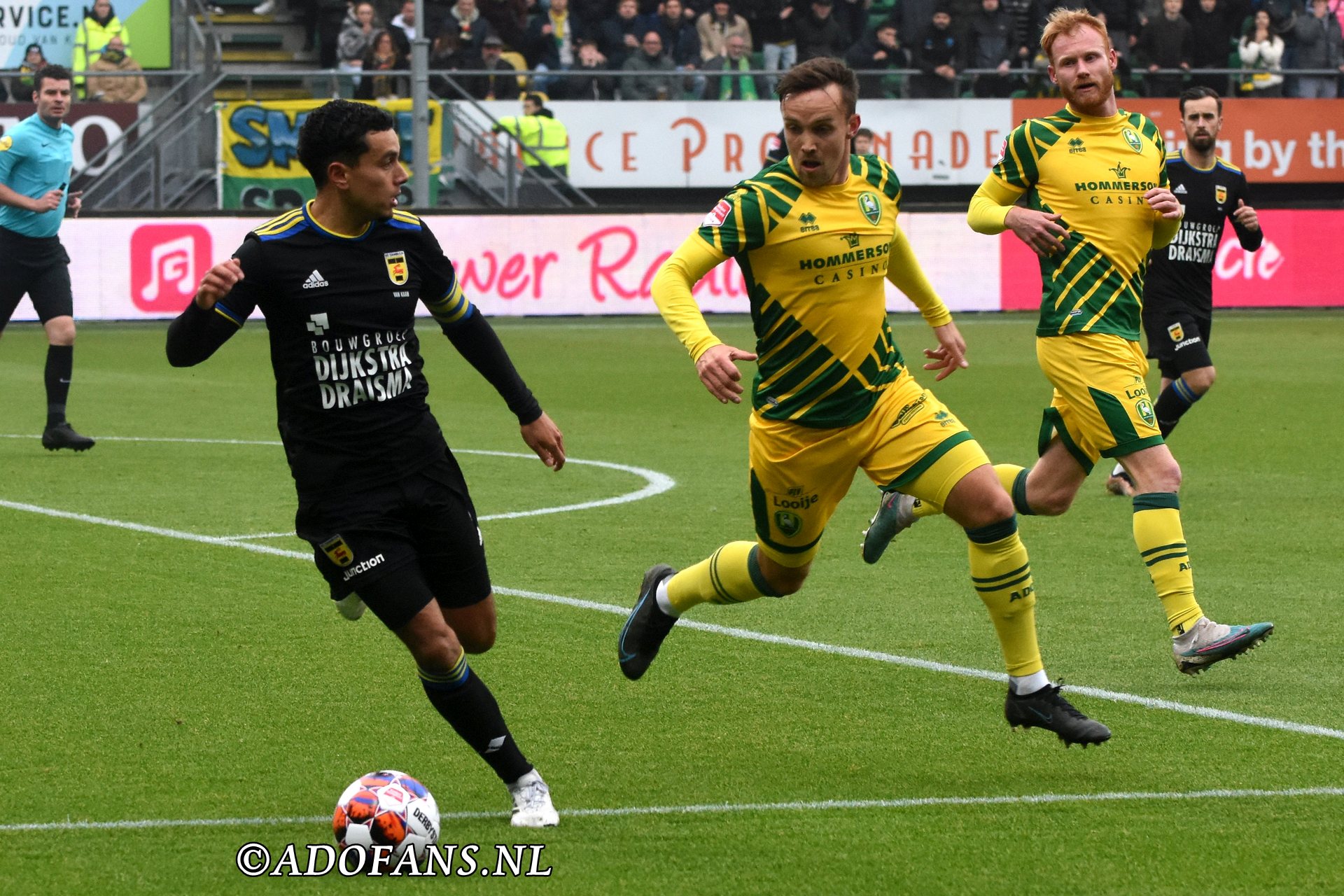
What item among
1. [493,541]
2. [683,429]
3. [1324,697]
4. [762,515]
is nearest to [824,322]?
[762,515]

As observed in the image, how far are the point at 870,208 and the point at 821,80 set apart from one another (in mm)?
446

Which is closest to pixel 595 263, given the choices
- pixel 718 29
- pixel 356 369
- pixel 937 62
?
pixel 718 29

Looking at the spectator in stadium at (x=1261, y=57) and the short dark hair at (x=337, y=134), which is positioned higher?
the short dark hair at (x=337, y=134)

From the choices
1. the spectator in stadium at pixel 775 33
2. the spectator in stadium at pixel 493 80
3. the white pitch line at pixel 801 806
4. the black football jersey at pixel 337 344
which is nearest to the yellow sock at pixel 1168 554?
the white pitch line at pixel 801 806

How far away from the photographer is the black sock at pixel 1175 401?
11193mm

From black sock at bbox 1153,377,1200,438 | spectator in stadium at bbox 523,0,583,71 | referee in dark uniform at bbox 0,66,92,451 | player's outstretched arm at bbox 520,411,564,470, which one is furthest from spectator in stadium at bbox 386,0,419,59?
player's outstretched arm at bbox 520,411,564,470

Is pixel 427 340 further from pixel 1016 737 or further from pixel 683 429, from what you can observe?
pixel 1016 737

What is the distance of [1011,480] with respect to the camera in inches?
322

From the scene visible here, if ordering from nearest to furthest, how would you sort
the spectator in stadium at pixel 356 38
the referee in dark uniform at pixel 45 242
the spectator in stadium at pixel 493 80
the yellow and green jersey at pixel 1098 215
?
the yellow and green jersey at pixel 1098 215 → the referee in dark uniform at pixel 45 242 → the spectator in stadium at pixel 493 80 → the spectator in stadium at pixel 356 38

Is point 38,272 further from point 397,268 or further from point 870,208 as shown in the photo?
point 397,268

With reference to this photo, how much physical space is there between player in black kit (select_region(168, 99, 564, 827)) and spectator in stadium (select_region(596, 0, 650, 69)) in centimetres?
2376

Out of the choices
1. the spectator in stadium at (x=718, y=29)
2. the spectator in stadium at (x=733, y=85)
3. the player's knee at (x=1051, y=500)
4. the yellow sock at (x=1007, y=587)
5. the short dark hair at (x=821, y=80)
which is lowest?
the player's knee at (x=1051, y=500)

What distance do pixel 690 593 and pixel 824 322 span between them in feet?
3.58

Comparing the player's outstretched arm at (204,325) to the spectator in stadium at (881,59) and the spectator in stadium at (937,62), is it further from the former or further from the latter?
the spectator in stadium at (937,62)
